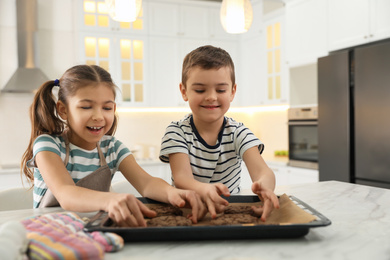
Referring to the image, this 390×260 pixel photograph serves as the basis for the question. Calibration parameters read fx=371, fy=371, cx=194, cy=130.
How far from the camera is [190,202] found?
2.66ft

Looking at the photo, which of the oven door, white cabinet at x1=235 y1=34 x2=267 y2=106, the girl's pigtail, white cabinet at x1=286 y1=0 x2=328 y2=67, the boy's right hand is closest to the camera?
the boy's right hand

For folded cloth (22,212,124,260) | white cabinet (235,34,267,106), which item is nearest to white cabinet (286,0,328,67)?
white cabinet (235,34,267,106)

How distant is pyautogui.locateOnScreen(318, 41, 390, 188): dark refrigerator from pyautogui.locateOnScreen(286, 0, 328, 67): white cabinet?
25 cm

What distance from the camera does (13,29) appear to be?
366 centimetres

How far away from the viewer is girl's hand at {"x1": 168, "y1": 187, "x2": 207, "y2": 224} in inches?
31.0

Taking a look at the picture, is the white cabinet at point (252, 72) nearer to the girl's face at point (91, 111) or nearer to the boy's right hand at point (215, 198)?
the girl's face at point (91, 111)

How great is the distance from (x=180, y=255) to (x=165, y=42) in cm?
354

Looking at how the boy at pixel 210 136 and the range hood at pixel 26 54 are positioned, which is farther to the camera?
the range hood at pixel 26 54

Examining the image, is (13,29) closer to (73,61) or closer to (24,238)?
(73,61)

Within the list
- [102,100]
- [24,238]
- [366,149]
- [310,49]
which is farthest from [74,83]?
[310,49]

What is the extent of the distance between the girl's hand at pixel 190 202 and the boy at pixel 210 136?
0.53ft

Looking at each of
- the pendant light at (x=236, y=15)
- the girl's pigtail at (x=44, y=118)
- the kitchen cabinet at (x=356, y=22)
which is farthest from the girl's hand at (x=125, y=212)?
→ the kitchen cabinet at (x=356, y=22)

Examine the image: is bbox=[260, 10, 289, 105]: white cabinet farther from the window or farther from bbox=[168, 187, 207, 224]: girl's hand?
bbox=[168, 187, 207, 224]: girl's hand

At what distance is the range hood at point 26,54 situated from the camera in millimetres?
3557
